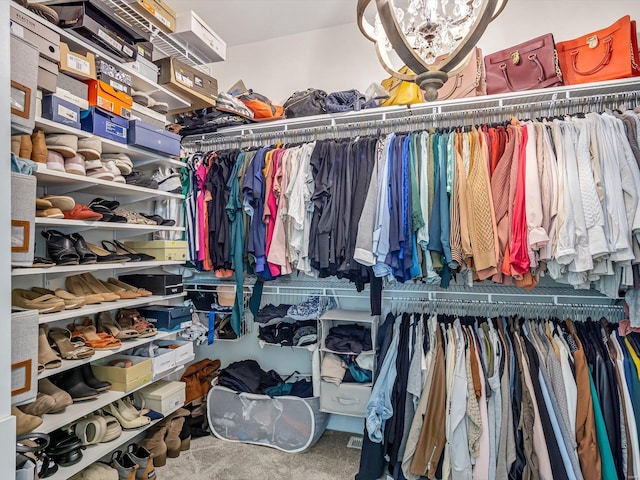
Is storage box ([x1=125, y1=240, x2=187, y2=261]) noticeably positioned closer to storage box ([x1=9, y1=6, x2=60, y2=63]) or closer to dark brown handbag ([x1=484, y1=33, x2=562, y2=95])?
storage box ([x1=9, y1=6, x2=60, y2=63])

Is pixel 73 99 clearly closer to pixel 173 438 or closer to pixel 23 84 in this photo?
pixel 23 84

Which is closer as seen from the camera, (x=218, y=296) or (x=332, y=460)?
(x=332, y=460)

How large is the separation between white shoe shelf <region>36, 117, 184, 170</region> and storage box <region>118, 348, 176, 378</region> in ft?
3.53

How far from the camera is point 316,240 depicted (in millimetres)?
2068

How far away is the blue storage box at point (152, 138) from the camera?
185 cm

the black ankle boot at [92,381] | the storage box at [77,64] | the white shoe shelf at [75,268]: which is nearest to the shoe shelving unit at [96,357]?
the black ankle boot at [92,381]

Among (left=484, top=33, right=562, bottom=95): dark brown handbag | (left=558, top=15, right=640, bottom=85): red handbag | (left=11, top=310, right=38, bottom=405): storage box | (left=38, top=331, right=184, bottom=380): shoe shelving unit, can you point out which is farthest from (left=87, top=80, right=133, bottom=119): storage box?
(left=558, top=15, right=640, bottom=85): red handbag

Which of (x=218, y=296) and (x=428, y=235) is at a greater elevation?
(x=428, y=235)

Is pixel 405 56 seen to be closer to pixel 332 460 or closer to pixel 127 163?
pixel 127 163

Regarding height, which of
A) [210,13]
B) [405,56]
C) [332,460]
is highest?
[210,13]

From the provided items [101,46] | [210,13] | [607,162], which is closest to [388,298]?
[607,162]

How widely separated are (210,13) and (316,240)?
72.3 inches

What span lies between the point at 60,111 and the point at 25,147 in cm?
23

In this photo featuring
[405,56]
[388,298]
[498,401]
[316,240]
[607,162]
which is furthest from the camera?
[388,298]
